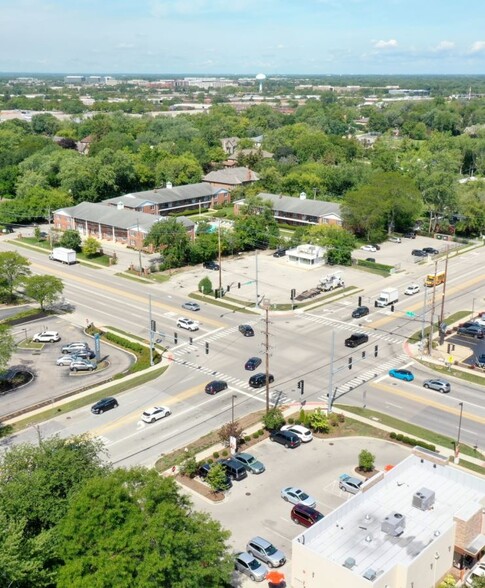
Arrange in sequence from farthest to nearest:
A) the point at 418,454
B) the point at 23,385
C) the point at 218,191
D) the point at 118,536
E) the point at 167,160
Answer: the point at 167,160 < the point at 218,191 < the point at 23,385 < the point at 418,454 < the point at 118,536

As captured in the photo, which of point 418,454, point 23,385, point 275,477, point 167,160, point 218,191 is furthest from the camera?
point 167,160

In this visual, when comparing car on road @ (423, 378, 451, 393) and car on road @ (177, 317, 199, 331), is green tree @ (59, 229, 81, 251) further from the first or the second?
car on road @ (423, 378, 451, 393)

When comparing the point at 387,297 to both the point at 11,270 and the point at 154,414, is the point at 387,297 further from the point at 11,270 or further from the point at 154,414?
the point at 11,270

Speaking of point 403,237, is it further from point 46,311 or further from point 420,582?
point 420,582

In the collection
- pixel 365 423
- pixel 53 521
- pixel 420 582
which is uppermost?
pixel 53 521

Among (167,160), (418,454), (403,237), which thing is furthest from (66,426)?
(167,160)

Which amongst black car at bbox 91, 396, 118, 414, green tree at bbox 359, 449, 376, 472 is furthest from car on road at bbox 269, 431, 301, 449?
black car at bbox 91, 396, 118, 414
